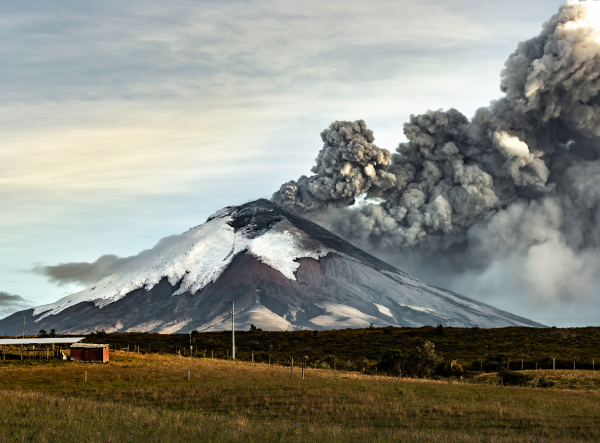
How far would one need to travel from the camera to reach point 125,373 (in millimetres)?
37969

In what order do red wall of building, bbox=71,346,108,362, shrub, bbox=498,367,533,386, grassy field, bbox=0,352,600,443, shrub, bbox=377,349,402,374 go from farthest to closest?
1. red wall of building, bbox=71,346,108,362
2. shrub, bbox=377,349,402,374
3. shrub, bbox=498,367,533,386
4. grassy field, bbox=0,352,600,443

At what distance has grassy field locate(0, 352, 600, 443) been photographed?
44.2 feet

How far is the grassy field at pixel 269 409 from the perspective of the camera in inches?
530

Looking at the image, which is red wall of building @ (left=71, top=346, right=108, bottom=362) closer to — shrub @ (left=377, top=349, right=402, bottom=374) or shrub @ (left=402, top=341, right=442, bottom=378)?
shrub @ (left=377, top=349, right=402, bottom=374)

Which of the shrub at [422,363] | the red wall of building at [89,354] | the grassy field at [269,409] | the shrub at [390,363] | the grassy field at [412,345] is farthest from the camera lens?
the grassy field at [412,345]

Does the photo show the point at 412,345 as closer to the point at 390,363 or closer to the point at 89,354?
the point at 390,363

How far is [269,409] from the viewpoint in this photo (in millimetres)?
22125

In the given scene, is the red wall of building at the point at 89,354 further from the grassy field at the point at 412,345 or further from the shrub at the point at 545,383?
the shrub at the point at 545,383

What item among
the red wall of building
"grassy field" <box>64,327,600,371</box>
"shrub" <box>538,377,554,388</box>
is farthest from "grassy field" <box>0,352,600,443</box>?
"grassy field" <box>64,327,600,371</box>

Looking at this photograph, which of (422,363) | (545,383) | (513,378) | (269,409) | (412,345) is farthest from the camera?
(412,345)

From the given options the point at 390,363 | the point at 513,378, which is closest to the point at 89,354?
the point at 390,363

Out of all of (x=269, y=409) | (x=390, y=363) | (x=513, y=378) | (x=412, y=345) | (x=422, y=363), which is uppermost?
(x=269, y=409)

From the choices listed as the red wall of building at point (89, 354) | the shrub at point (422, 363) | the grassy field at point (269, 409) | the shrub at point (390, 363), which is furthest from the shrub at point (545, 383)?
the red wall of building at point (89, 354)

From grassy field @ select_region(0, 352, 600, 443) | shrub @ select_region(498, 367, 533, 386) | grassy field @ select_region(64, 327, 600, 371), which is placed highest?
grassy field @ select_region(0, 352, 600, 443)
